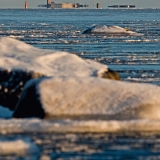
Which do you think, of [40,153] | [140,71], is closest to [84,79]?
[40,153]

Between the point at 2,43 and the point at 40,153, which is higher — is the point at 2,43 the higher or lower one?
the higher one

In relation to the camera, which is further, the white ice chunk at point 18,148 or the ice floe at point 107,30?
the ice floe at point 107,30

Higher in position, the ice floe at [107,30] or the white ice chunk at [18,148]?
the white ice chunk at [18,148]

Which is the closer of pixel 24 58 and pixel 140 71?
pixel 24 58

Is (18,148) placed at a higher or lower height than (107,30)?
higher

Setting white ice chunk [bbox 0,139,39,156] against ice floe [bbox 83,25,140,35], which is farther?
ice floe [bbox 83,25,140,35]

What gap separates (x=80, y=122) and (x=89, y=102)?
18.8 inches

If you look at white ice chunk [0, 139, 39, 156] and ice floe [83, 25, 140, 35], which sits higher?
white ice chunk [0, 139, 39, 156]

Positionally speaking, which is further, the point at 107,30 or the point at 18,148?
the point at 107,30

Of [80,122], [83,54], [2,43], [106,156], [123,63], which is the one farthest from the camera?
[83,54]

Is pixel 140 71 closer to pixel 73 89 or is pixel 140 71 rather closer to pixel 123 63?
Answer: pixel 123 63

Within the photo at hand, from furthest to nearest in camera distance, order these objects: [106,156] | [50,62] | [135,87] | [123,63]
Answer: [123,63], [50,62], [135,87], [106,156]

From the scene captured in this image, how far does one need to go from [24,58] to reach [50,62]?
395mm

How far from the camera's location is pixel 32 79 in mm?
9492
